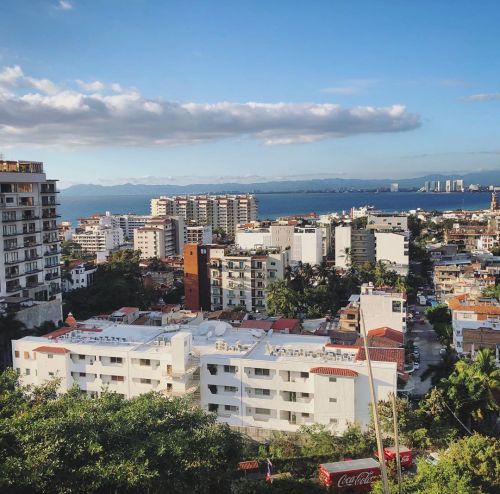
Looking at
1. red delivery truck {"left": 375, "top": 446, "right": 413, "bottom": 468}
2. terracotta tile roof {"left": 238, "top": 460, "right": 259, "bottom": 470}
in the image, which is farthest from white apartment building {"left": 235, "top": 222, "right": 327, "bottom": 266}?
terracotta tile roof {"left": 238, "top": 460, "right": 259, "bottom": 470}

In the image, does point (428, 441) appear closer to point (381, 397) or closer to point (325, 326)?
point (381, 397)

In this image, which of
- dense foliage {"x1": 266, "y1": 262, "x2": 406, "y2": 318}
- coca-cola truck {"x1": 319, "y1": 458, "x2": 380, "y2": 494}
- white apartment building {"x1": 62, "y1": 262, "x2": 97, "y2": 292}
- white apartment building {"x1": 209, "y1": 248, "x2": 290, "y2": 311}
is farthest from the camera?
white apartment building {"x1": 62, "y1": 262, "x2": 97, "y2": 292}

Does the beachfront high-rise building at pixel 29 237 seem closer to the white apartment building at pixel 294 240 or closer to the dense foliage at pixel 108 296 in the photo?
the dense foliage at pixel 108 296

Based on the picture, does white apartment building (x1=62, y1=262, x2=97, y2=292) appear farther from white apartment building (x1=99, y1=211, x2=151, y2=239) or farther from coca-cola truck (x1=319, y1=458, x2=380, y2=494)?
white apartment building (x1=99, y1=211, x2=151, y2=239)

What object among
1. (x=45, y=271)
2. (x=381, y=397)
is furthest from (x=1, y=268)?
(x=381, y=397)

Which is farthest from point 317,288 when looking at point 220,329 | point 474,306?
point 220,329

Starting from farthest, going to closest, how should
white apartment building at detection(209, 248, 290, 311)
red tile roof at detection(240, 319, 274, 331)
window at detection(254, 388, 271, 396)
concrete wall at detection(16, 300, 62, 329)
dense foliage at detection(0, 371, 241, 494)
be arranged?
white apartment building at detection(209, 248, 290, 311), concrete wall at detection(16, 300, 62, 329), red tile roof at detection(240, 319, 274, 331), window at detection(254, 388, 271, 396), dense foliage at detection(0, 371, 241, 494)

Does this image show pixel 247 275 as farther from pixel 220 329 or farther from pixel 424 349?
pixel 220 329
